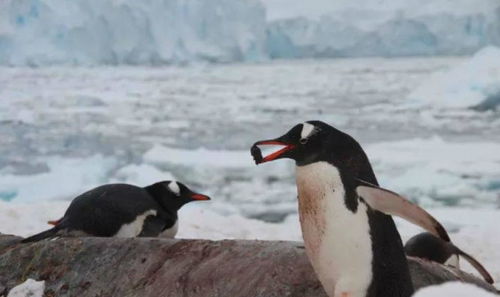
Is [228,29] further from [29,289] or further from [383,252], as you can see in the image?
[383,252]

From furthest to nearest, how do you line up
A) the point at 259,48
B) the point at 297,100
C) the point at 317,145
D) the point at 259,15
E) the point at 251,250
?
1. the point at 259,48
2. the point at 259,15
3. the point at 297,100
4. the point at 251,250
5. the point at 317,145

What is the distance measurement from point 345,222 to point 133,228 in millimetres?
1110

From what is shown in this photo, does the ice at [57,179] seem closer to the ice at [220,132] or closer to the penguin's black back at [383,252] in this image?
the ice at [220,132]

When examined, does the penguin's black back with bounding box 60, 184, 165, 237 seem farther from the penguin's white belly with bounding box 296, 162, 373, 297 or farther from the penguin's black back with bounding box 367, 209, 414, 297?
the penguin's black back with bounding box 367, 209, 414, 297

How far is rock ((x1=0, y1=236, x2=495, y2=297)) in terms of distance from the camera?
6.33ft

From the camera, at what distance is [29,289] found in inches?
88.5

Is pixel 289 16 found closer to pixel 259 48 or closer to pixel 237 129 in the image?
pixel 259 48

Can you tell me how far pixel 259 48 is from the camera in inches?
345

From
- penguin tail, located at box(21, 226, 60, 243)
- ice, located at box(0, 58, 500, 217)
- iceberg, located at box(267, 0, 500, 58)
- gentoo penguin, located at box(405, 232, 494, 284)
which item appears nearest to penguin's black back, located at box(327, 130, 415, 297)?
penguin tail, located at box(21, 226, 60, 243)

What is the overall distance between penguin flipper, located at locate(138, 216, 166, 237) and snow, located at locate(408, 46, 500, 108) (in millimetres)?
4182

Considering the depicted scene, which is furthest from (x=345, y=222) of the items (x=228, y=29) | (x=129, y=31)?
(x=228, y=29)

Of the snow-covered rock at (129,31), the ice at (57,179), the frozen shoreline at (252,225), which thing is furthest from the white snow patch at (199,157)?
the snow-covered rock at (129,31)

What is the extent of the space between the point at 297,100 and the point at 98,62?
215cm

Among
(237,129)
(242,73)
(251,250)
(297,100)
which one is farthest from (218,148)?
(251,250)
